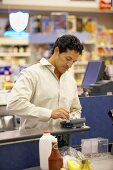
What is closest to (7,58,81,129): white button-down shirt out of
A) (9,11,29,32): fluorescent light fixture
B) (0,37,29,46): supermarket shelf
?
(9,11,29,32): fluorescent light fixture

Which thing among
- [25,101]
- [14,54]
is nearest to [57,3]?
[14,54]

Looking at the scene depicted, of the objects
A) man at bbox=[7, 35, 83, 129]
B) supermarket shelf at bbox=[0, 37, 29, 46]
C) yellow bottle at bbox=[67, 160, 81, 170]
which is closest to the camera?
yellow bottle at bbox=[67, 160, 81, 170]

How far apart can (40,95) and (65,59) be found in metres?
0.36

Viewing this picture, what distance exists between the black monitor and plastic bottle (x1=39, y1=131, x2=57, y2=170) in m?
2.35

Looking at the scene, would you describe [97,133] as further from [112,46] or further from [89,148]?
[112,46]

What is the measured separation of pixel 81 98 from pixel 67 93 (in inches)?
53.7

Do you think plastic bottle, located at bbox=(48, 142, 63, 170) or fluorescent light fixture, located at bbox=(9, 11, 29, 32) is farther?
fluorescent light fixture, located at bbox=(9, 11, 29, 32)

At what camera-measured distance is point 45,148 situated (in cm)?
252

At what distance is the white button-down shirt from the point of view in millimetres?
2902

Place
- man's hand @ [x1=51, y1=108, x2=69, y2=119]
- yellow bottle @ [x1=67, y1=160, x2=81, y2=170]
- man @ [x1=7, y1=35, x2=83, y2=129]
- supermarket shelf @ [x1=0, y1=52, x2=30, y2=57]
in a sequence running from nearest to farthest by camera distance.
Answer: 1. yellow bottle @ [x1=67, y1=160, x2=81, y2=170]
2. man's hand @ [x1=51, y1=108, x2=69, y2=119]
3. man @ [x1=7, y1=35, x2=83, y2=129]
4. supermarket shelf @ [x1=0, y1=52, x2=30, y2=57]

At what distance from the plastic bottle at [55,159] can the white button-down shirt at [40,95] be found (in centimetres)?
45

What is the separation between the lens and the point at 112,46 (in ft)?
33.7

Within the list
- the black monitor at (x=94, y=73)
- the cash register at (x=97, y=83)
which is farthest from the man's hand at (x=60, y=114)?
the black monitor at (x=94, y=73)

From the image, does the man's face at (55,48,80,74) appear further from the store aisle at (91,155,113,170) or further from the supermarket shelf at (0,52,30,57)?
the supermarket shelf at (0,52,30,57)
